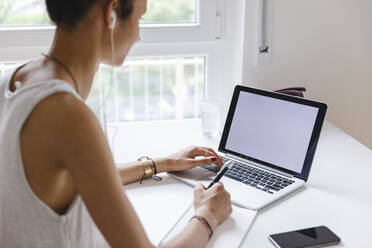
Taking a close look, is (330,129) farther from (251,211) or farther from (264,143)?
(251,211)

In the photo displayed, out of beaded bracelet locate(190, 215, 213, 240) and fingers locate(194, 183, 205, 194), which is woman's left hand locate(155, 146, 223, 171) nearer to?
fingers locate(194, 183, 205, 194)

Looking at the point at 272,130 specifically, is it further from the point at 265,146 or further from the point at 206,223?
the point at 206,223

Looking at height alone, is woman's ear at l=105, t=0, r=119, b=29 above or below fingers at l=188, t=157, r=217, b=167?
above

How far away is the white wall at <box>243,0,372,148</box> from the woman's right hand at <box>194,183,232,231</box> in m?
0.84

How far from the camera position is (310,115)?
1.37m

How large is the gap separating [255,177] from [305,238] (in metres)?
0.32

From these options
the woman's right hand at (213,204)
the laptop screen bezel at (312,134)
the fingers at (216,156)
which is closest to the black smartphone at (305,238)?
the woman's right hand at (213,204)

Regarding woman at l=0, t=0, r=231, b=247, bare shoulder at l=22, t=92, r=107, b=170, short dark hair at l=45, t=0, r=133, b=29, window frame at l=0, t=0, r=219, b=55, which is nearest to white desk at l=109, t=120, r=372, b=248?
woman at l=0, t=0, r=231, b=247

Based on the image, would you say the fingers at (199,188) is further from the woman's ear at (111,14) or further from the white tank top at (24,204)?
the woman's ear at (111,14)

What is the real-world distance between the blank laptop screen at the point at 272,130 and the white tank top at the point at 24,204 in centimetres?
62

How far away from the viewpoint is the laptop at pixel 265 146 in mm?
1334

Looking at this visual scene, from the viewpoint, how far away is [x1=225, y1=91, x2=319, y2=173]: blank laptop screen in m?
1.38

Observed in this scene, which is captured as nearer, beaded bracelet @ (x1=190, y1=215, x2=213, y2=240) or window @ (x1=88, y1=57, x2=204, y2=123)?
beaded bracelet @ (x1=190, y1=215, x2=213, y2=240)

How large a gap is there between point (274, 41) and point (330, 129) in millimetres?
411
